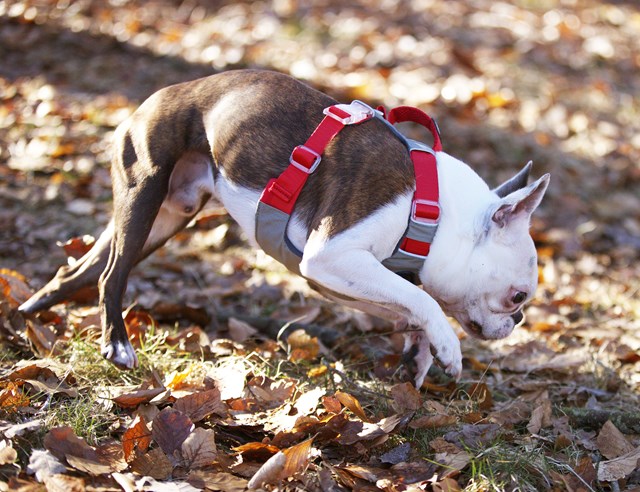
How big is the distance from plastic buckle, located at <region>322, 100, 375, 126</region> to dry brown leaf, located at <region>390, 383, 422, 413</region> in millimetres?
1163

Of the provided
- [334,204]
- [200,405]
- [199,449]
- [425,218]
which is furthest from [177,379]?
[425,218]

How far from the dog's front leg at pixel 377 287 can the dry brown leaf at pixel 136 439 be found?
0.95 m

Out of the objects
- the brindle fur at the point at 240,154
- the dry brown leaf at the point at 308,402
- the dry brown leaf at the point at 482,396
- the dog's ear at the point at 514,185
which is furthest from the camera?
the dog's ear at the point at 514,185

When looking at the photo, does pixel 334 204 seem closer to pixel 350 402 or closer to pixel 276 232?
pixel 276 232

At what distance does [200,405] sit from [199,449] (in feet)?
0.99

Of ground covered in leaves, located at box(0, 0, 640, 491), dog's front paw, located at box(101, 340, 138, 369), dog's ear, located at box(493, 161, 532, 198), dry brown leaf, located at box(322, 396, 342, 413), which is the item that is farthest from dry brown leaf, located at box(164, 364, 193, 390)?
dog's ear, located at box(493, 161, 532, 198)

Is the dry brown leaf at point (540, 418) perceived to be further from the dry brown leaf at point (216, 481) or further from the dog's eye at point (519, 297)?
the dry brown leaf at point (216, 481)

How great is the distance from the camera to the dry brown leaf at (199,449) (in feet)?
9.19

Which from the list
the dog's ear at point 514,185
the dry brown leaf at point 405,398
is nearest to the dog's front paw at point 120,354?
the dry brown leaf at point 405,398

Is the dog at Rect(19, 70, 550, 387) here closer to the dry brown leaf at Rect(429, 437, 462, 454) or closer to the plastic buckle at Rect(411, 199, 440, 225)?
the plastic buckle at Rect(411, 199, 440, 225)

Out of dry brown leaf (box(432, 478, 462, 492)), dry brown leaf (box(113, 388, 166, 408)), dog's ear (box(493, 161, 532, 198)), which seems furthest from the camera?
dog's ear (box(493, 161, 532, 198))

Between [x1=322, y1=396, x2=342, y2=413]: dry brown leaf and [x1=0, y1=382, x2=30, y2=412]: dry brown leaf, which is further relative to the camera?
[x1=322, y1=396, x2=342, y2=413]: dry brown leaf

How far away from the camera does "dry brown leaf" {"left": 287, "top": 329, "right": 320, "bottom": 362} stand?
154 inches

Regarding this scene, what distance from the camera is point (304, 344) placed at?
12.9 feet
